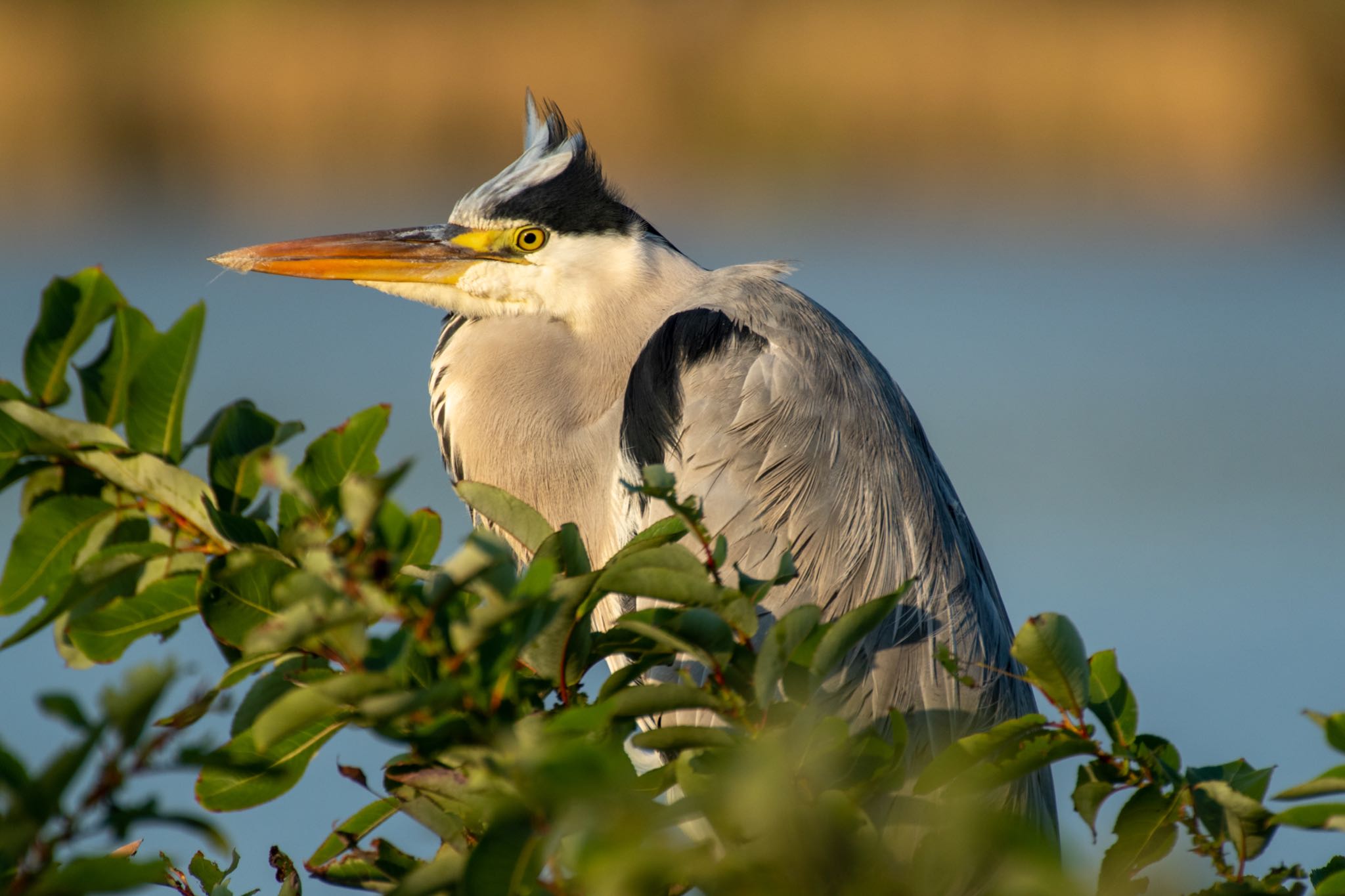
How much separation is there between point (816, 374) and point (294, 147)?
299 inches

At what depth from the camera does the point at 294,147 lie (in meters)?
8.95

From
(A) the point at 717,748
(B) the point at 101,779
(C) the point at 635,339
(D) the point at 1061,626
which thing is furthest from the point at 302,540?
(C) the point at 635,339

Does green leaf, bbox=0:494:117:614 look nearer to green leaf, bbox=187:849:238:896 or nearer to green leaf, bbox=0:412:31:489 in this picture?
green leaf, bbox=0:412:31:489

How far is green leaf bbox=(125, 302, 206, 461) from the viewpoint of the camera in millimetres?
937

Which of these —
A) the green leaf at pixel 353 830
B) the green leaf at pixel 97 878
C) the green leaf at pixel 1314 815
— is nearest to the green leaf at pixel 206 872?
the green leaf at pixel 353 830

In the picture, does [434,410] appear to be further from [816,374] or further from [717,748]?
[717,748]

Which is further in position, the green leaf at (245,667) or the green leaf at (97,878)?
the green leaf at (245,667)

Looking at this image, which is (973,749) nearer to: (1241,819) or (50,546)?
(1241,819)

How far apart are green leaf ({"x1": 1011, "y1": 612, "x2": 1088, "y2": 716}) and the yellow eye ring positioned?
1.53 meters

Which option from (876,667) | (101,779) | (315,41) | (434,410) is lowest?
(876,667)

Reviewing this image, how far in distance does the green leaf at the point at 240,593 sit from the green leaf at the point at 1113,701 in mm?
580

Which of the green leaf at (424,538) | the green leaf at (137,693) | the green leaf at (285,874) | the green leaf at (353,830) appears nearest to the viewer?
the green leaf at (137,693)

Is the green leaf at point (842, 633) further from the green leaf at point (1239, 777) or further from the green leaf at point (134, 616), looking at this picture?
the green leaf at point (134, 616)

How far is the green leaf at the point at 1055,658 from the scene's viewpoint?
3.05ft
